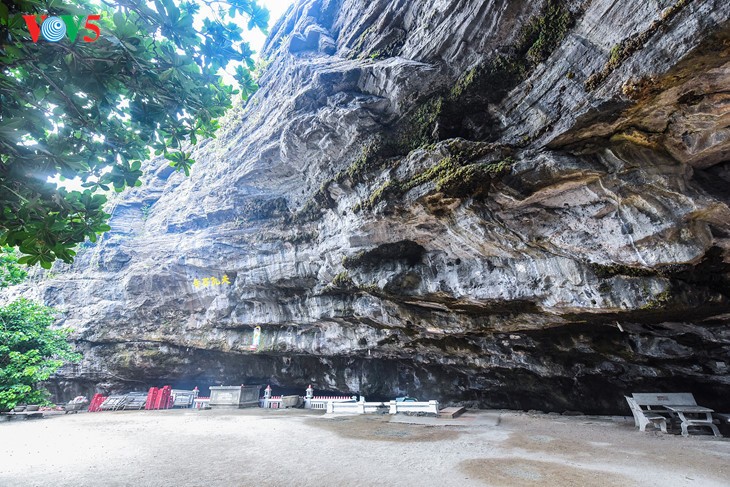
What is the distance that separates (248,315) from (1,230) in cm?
1403

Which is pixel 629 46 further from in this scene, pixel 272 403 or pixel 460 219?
pixel 272 403

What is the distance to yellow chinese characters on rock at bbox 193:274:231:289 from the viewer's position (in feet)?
56.2

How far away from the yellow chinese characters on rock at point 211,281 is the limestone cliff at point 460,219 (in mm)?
346

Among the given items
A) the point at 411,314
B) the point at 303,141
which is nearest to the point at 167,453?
the point at 411,314

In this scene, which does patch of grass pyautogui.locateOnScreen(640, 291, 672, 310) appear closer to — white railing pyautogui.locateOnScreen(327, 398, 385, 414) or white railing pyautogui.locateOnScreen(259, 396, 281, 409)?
white railing pyautogui.locateOnScreen(327, 398, 385, 414)

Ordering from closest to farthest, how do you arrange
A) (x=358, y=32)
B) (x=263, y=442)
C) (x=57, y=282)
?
(x=263, y=442)
(x=358, y=32)
(x=57, y=282)

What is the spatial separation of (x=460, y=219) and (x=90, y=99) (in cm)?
761

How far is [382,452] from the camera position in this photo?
7188 mm

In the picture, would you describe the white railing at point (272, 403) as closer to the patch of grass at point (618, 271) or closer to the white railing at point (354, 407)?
the white railing at point (354, 407)

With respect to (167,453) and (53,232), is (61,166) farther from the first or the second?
(167,453)

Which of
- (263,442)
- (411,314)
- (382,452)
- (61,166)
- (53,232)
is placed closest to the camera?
(53,232)

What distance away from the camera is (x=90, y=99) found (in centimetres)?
441

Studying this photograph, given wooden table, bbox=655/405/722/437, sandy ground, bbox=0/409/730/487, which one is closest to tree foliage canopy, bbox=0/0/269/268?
sandy ground, bbox=0/409/730/487

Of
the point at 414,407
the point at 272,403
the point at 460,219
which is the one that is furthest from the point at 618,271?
the point at 272,403
